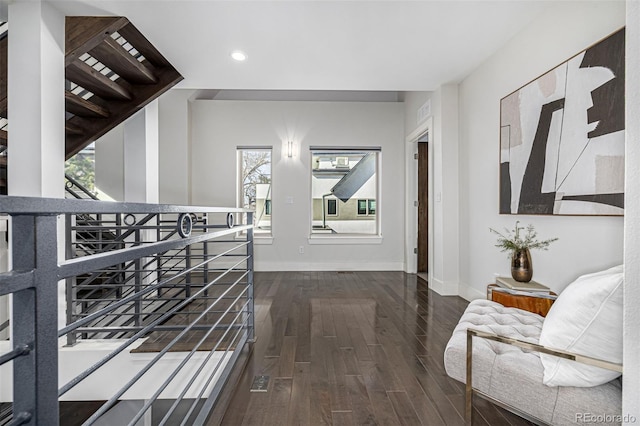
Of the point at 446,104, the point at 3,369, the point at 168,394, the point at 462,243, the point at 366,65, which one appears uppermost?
the point at 366,65

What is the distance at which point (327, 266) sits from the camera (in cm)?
557

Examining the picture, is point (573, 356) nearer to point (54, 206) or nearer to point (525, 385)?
point (525, 385)

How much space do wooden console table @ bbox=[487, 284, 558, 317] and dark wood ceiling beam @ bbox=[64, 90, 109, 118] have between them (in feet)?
11.7

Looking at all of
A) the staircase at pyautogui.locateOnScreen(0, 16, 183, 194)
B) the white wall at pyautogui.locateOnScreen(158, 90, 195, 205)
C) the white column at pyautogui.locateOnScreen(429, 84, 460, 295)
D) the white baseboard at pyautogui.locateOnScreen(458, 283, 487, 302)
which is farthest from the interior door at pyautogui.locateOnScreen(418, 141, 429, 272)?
the white wall at pyautogui.locateOnScreen(158, 90, 195, 205)

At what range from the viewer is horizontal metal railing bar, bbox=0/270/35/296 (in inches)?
18.2

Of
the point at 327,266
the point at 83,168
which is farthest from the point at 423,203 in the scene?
the point at 83,168

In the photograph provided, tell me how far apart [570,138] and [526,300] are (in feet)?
3.61

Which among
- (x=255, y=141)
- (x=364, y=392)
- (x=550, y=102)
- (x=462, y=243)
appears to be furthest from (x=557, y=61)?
(x=255, y=141)

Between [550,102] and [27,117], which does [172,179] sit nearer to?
[27,117]

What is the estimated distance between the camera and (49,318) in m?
0.55

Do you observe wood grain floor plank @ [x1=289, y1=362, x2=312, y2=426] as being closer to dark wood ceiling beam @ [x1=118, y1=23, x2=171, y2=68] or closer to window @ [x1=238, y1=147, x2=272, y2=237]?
dark wood ceiling beam @ [x1=118, y1=23, x2=171, y2=68]

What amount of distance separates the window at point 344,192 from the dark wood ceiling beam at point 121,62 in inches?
115

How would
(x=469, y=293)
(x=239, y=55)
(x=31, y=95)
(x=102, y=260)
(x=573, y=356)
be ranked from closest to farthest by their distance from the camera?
(x=102, y=260) < (x=573, y=356) < (x=31, y=95) < (x=239, y=55) < (x=469, y=293)

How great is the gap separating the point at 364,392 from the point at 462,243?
8.14 ft
